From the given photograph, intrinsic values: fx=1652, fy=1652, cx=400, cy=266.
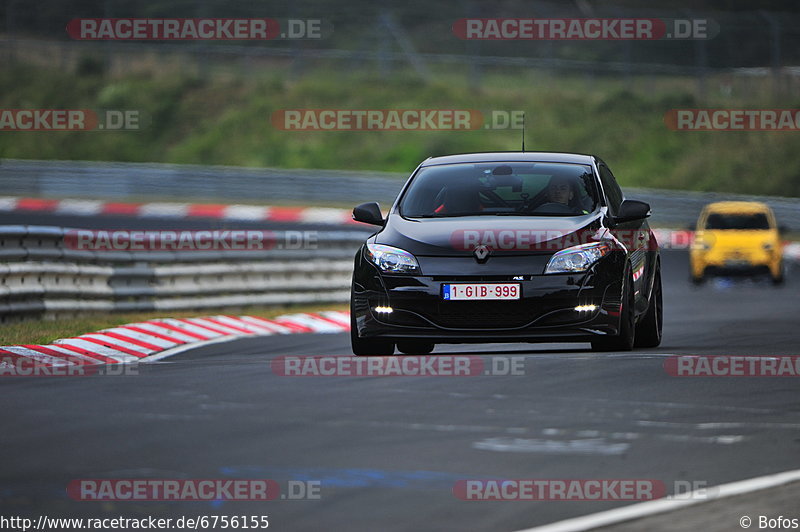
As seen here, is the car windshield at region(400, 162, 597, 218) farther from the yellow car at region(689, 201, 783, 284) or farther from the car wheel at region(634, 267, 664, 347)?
the yellow car at region(689, 201, 783, 284)

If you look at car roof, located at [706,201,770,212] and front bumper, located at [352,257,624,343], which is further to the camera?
car roof, located at [706,201,770,212]

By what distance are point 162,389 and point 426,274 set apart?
2.14m

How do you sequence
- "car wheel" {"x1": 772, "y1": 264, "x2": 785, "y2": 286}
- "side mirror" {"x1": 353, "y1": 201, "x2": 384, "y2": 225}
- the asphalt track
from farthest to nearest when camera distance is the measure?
"car wheel" {"x1": 772, "y1": 264, "x2": 785, "y2": 286}, "side mirror" {"x1": 353, "y1": 201, "x2": 384, "y2": 225}, the asphalt track

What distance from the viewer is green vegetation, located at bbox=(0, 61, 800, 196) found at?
154ft

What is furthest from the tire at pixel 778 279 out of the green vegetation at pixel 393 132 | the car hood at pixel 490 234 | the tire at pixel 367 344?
the green vegetation at pixel 393 132

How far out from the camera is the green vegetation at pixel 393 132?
46.9 metres

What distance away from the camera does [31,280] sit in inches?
678

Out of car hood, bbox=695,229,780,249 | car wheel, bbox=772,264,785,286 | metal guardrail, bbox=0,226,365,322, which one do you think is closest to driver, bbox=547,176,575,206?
metal guardrail, bbox=0,226,365,322

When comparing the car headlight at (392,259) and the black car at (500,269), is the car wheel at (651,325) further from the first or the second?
the car headlight at (392,259)

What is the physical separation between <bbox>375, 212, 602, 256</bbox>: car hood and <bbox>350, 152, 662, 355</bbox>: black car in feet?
0.03

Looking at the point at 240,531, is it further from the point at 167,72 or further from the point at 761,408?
the point at 167,72

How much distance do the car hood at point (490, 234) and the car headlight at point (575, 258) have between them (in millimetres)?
59

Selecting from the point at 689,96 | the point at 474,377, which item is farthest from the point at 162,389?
the point at 689,96

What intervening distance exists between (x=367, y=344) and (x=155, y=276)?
7548 mm
